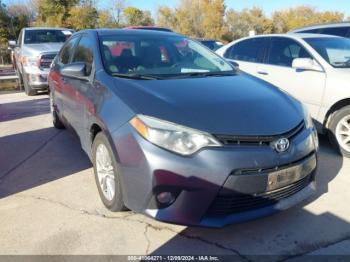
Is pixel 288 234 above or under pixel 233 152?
under

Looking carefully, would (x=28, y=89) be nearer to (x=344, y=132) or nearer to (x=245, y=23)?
(x=344, y=132)

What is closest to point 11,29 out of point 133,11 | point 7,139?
point 133,11

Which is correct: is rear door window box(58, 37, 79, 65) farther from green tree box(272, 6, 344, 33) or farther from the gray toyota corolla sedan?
green tree box(272, 6, 344, 33)

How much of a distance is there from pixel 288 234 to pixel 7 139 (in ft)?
15.5

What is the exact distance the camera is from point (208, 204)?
2.82 meters

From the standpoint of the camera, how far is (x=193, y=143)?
2.82 metres

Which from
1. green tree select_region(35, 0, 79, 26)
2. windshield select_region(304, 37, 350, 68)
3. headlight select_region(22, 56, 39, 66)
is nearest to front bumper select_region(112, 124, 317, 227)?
windshield select_region(304, 37, 350, 68)

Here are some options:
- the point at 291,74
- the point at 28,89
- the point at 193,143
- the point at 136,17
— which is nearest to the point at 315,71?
the point at 291,74

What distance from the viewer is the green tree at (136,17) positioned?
53.5m

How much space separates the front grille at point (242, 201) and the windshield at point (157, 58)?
1.47m

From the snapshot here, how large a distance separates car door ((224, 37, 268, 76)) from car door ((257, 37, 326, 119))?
13 centimetres

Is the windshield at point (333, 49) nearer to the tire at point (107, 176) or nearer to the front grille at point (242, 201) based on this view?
the front grille at point (242, 201)

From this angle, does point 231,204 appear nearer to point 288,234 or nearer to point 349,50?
point 288,234

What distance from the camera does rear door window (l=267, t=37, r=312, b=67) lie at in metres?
5.70
